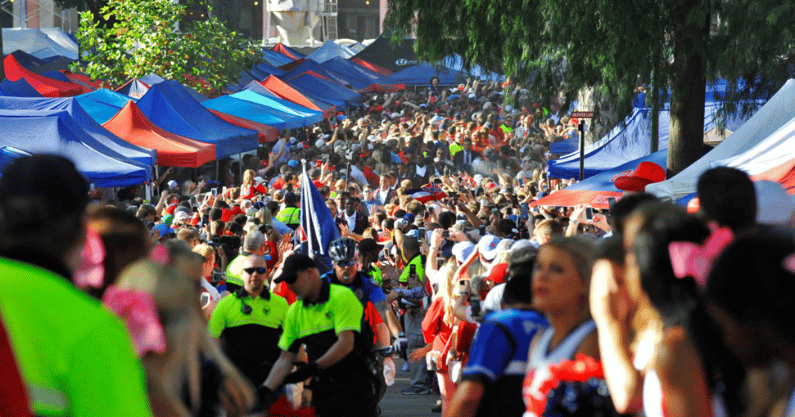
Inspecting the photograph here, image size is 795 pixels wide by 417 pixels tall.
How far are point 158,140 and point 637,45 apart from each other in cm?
1129

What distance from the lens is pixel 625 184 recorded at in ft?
37.5

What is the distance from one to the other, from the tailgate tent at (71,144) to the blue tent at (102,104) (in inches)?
182

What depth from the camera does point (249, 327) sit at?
691 cm

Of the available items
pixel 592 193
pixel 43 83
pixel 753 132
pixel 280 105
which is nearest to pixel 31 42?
pixel 43 83

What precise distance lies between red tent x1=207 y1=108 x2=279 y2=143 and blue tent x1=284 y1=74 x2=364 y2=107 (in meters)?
13.8

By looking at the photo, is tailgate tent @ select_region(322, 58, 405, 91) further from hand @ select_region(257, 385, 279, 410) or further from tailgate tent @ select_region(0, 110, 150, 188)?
hand @ select_region(257, 385, 279, 410)

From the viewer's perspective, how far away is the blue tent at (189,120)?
22516mm

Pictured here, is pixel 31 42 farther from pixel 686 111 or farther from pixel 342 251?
pixel 342 251

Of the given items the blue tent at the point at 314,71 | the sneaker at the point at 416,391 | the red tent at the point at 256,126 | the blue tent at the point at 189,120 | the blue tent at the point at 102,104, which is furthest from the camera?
the blue tent at the point at 314,71

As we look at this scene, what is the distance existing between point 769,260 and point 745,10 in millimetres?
9459

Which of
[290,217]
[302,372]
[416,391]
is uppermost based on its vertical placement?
[290,217]

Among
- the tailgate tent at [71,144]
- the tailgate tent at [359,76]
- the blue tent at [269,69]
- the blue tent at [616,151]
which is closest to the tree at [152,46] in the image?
the tailgate tent at [71,144]

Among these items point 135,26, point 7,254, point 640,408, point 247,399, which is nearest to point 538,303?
point 640,408

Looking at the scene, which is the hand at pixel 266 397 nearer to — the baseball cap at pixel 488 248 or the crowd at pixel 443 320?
the crowd at pixel 443 320
